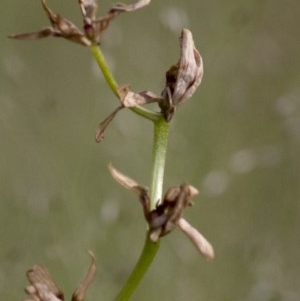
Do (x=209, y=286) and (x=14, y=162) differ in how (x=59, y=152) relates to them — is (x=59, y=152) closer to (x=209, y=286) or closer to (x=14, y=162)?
(x=14, y=162)

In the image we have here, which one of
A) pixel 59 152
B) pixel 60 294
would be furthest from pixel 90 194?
pixel 60 294

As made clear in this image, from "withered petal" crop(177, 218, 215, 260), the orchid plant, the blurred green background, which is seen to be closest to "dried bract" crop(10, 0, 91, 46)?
the orchid plant

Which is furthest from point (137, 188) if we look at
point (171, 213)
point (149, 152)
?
point (149, 152)

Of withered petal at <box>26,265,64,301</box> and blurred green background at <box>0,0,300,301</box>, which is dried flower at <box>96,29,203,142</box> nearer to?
withered petal at <box>26,265,64,301</box>

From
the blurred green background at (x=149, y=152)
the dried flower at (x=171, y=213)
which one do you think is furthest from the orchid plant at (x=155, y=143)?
the blurred green background at (x=149, y=152)

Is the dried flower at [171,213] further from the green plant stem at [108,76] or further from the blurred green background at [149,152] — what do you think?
the blurred green background at [149,152]

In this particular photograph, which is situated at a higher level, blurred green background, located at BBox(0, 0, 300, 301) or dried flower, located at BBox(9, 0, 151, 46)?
dried flower, located at BBox(9, 0, 151, 46)

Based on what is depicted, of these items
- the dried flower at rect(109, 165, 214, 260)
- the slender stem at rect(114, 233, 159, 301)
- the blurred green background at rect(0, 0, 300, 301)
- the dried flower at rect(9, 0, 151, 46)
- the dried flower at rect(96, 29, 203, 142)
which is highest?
the dried flower at rect(9, 0, 151, 46)
